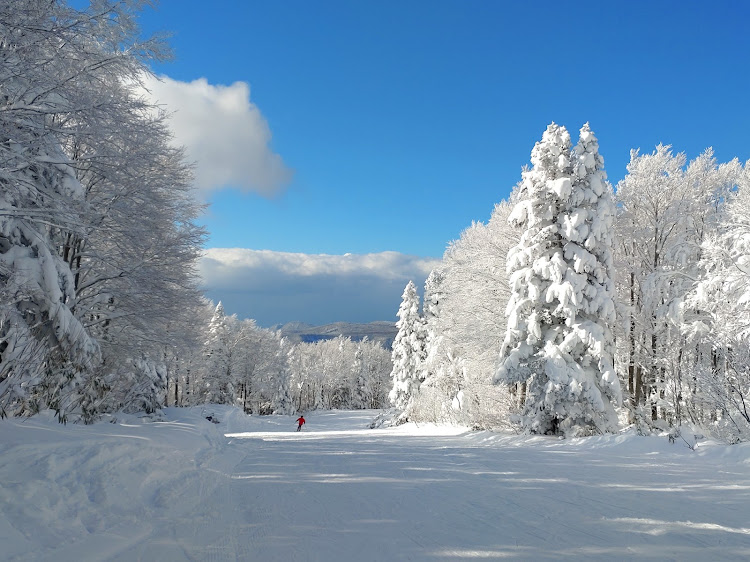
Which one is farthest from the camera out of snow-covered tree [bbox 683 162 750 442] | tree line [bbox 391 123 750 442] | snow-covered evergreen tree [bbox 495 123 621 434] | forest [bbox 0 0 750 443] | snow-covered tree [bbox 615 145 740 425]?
snow-covered tree [bbox 615 145 740 425]

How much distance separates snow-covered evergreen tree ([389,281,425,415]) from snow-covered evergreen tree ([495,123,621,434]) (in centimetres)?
2718

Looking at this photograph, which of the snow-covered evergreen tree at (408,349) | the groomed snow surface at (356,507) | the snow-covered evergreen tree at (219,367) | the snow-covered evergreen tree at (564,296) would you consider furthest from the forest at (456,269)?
the snow-covered evergreen tree at (219,367)

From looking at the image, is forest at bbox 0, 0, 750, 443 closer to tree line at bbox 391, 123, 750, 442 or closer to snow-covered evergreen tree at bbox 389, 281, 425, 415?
tree line at bbox 391, 123, 750, 442

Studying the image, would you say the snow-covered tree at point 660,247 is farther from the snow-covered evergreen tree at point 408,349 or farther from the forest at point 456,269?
the snow-covered evergreen tree at point 408,349

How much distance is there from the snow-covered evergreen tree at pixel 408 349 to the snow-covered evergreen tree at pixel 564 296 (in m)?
27.2

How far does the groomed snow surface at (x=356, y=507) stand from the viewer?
4809mm

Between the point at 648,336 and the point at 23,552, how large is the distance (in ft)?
75.0

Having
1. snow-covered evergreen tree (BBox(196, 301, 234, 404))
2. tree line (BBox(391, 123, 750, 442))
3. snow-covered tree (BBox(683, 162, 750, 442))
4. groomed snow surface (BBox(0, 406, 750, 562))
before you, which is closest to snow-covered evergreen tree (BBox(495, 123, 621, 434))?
tree line (BBox(391, 123, 750, 442))

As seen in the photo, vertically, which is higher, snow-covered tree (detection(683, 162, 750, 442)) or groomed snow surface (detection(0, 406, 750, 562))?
snow-covered tree (detection(683, 162, 750, 442))

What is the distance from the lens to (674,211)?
20.6m

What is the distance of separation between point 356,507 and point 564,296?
1145cm

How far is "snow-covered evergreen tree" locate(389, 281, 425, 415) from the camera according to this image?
44.8 m

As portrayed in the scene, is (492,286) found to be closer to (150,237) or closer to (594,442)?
(594,442)

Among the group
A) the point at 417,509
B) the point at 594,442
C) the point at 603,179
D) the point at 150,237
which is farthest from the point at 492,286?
the point at 417,509
